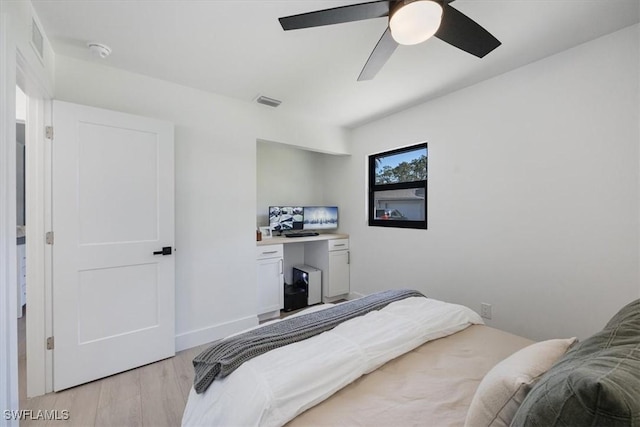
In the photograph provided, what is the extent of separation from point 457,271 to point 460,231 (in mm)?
388

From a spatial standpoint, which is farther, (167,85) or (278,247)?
(278,247)

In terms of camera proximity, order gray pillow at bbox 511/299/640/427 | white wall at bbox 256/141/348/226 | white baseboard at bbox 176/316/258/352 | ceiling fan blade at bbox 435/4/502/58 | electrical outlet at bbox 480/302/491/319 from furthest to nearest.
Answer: white wall at bbox 256/141/348/226 → white baseboard at bbox 176/316/258/352 → electrical outlet at bbox 480/302/491/319 → ceiling fan blade at bbox 435/4/502/58 → gray pillow at bbox 511/299/640/427

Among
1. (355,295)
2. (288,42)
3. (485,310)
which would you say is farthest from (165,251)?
(485,310)

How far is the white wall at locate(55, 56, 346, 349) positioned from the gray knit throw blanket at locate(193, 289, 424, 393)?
4.69ft

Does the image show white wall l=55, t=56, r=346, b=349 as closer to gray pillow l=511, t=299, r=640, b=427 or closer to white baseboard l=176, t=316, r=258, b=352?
white baseboard l=176, t=316, r=258, b=352

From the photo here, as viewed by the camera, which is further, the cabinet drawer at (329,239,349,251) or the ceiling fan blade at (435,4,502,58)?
the cabinet drawer at (329,239,349,251)

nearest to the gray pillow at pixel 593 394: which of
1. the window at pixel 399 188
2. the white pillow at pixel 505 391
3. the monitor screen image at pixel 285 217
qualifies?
the white pillow at pixel 505 391

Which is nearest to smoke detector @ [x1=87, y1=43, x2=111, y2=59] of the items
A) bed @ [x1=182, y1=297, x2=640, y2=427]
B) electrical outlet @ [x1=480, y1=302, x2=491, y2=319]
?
bed @ [x1=182, y1=297, x2=640, y2=427]

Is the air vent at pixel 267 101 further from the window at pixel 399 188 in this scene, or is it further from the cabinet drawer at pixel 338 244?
the cabinet drawer at pixel 338 244

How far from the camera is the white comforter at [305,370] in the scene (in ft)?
2.87

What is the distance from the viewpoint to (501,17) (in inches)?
61.4

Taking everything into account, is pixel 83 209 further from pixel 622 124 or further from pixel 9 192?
pixel 622 124

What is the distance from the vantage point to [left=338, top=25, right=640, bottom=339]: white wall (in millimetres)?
1697

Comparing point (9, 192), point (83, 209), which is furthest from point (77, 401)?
point (9, 192)
